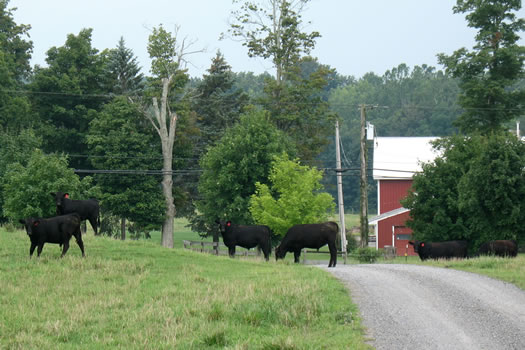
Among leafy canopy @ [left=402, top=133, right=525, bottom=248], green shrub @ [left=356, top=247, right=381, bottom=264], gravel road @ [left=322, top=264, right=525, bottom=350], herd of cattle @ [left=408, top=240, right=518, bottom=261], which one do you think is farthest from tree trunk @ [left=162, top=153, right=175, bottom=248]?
gravel road @ [left=322, top=264, right=525, bottom=350]

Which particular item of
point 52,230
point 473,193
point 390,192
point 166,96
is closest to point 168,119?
point 166,96

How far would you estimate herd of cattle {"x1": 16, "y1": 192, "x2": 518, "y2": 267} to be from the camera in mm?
26266

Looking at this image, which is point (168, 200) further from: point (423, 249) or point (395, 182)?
point (423, 249)

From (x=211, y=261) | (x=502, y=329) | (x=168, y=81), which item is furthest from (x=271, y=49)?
(x=502, y=329)

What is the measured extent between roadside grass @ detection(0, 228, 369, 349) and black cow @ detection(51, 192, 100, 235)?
121 inches

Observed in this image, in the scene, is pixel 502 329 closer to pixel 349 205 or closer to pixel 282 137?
pixel 282 137

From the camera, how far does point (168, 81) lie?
59438mm

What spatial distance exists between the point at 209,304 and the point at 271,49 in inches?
2023

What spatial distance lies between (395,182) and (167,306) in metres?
53.1

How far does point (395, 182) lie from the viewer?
6850 cm

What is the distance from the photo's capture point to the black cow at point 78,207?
2916 centimetres

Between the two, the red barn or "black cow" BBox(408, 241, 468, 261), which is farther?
the red barn

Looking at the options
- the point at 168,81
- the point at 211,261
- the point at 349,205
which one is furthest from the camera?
the point at 349,205

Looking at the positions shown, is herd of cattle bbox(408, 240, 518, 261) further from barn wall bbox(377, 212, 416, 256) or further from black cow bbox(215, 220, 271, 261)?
barn wall bbox(377, 212, 416, 256)
